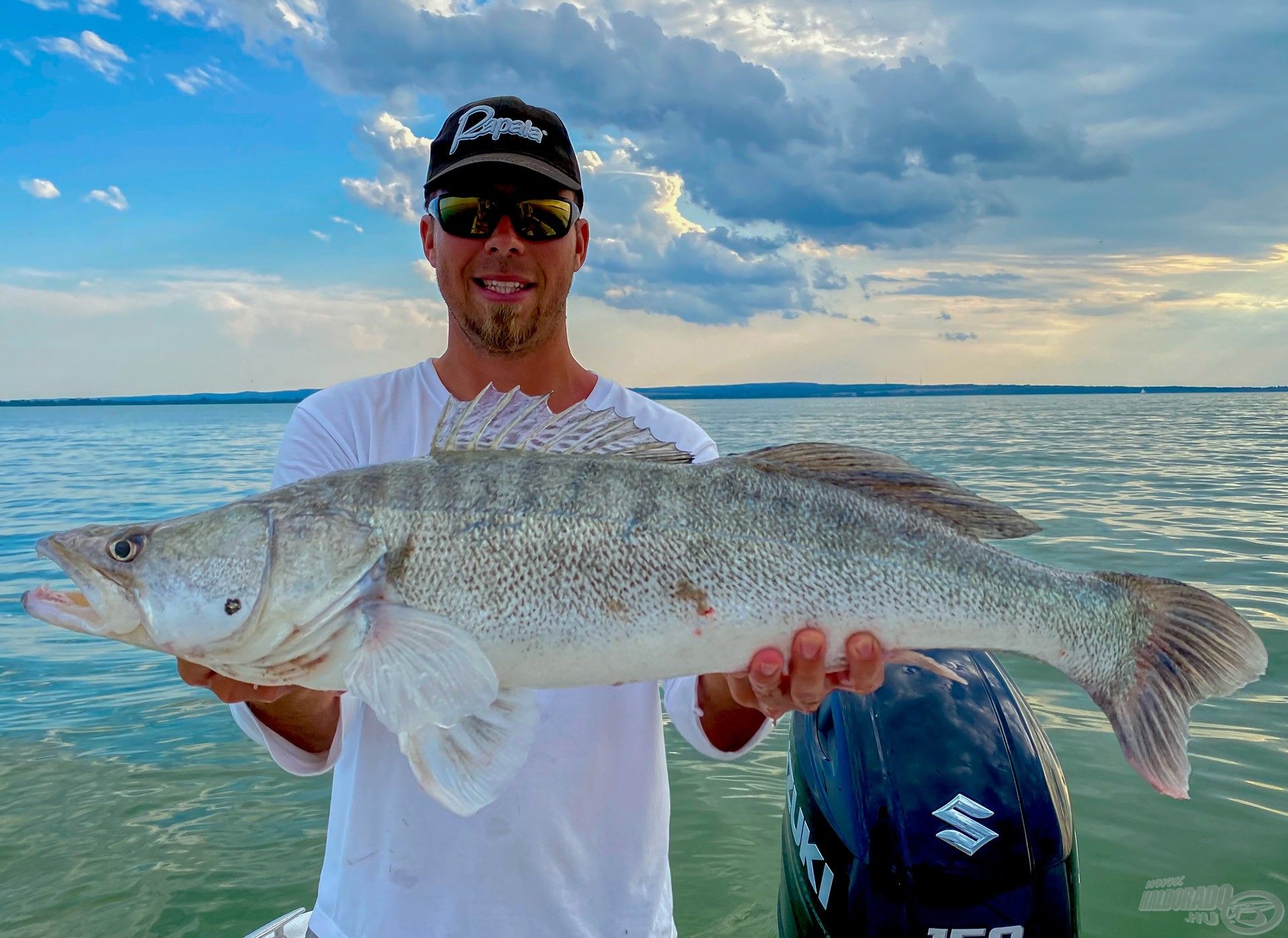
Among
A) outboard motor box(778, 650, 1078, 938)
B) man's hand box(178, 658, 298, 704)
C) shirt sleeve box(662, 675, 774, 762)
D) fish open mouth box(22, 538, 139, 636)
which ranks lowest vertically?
outboard motor box(778, 650, 1078, 938)

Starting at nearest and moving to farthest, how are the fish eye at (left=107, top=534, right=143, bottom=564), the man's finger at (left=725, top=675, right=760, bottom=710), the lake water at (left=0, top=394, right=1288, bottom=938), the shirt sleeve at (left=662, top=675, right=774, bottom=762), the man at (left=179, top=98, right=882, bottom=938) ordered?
the fish eye at (left=107, top=534, right=143, bottom=564) < the man at (left=179, top=98, right=882, bottom=938) < the man's finger at (left=725, top=675, right=760, bottom=710) < the shirt sleeve at (left=662, top=675, right=774, bottom=762) < the lake water at (left=0, top=394, right=1288, bottom=938)

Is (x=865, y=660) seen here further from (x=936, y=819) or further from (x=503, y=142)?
(x=503, y=142)

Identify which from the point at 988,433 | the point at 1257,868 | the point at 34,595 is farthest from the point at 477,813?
the point at 988,433

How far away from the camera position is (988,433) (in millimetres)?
37875

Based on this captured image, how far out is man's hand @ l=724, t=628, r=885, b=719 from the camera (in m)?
2.45

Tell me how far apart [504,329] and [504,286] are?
0.17 meters

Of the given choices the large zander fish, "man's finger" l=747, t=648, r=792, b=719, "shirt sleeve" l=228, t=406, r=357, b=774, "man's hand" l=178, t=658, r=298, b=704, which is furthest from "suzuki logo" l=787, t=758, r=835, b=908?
"man's hand" l=178, t=658, r=298, b=704

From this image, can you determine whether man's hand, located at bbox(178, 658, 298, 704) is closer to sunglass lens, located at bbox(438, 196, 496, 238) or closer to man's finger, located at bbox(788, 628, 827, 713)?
man's finger, located at bbox(788, 628, 827, 713)

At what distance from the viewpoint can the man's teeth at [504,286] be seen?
3232mm

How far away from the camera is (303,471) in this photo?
9.30 feet

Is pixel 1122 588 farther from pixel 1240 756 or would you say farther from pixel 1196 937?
pixel 1240 756

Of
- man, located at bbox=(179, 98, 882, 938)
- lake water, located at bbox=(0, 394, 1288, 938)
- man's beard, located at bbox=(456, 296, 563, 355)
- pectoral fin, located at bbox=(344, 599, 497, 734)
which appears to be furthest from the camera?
lake water, located at bbox=(0, 394, 1288, 938)

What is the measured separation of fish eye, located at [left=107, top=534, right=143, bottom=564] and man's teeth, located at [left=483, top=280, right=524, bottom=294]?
1.48 m

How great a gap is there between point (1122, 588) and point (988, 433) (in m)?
37.9
